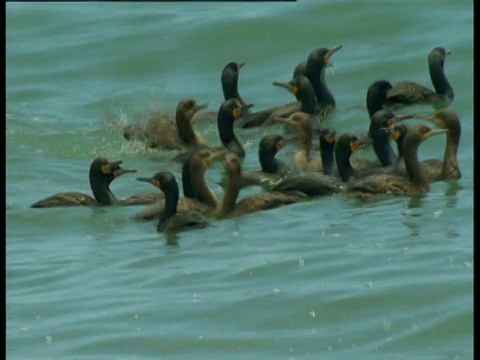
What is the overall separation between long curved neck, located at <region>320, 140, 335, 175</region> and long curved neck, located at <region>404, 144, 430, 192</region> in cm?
92

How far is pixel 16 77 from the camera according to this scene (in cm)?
2309

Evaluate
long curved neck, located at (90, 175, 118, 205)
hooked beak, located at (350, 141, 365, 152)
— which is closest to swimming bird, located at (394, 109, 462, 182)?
hooked beak, located at (350, 141, 365, 152)

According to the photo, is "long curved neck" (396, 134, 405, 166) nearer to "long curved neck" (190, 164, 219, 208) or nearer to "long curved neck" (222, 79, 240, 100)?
"long curved neck" (190, 164, 219, 208)

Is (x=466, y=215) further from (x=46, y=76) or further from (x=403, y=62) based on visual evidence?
(x=46, y=76)

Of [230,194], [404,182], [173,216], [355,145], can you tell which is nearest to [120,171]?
[230,194]

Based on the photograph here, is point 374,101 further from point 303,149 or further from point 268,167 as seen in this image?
point 268,167

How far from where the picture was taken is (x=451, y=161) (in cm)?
1662

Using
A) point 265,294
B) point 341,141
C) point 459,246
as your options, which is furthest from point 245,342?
point 341,141

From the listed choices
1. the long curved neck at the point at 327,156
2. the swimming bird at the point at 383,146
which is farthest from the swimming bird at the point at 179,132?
the swimming bird at the point at 383,146

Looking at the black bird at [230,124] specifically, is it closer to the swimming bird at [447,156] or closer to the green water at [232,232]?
the green water at [232,232]

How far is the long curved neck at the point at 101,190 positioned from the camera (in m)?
16.1

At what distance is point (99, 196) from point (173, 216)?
1290 millimetres

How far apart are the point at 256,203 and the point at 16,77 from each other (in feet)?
27.1
